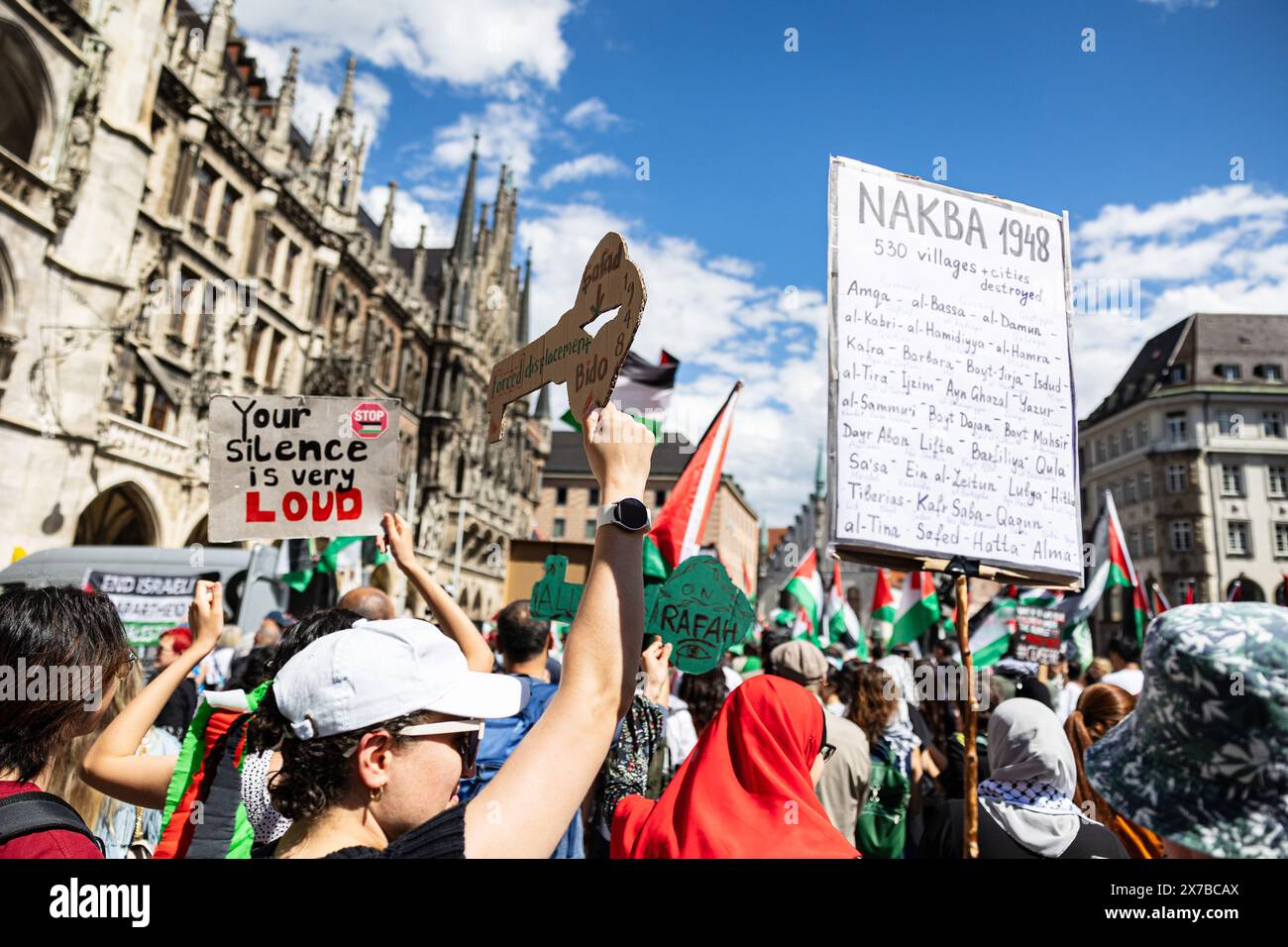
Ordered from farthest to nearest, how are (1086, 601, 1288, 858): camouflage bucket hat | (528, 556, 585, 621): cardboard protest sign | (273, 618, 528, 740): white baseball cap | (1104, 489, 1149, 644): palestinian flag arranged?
(1104, 489, 1149, 644): palestinian flag → (528, 556, 585, 621): cardboard protest sign → (273, 618, 528, 740): white baseball cap → (1086, 601, 1288, 858): camouflage bucket hat

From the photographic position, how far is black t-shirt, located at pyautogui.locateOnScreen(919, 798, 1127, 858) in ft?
8.60

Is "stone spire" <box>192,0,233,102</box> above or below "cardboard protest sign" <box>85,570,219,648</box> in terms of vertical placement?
above

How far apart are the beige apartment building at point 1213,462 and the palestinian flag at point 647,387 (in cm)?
4369

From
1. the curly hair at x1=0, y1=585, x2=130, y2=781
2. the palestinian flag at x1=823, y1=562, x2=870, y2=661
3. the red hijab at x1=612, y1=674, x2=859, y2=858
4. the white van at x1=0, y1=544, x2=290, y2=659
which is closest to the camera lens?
the curly hair at x1=0, y1=585, x2=130, y2=781

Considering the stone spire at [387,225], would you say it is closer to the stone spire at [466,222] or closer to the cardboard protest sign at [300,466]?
the stone spire at [466,222]

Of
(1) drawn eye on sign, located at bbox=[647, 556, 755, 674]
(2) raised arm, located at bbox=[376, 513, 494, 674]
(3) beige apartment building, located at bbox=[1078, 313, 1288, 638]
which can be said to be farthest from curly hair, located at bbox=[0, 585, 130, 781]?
(3) beige apartment building, located at bbox=[1078, 313, 1288, 638]

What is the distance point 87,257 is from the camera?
16891 mm

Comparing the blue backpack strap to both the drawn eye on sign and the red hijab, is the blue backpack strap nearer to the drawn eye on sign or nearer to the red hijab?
the red hijab

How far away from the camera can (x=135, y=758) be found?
8.06 feet


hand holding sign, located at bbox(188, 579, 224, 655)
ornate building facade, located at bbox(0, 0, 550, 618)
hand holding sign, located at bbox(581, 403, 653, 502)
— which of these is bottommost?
hand holding sign, located at bbox(188, 579, 224, 655)

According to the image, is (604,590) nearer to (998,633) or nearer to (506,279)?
(998,633)

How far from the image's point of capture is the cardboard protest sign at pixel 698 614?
4.55 meters

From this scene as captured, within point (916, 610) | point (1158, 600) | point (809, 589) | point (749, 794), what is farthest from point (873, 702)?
point (1158, 600)

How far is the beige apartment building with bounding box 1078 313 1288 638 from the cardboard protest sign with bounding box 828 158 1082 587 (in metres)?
44.8
